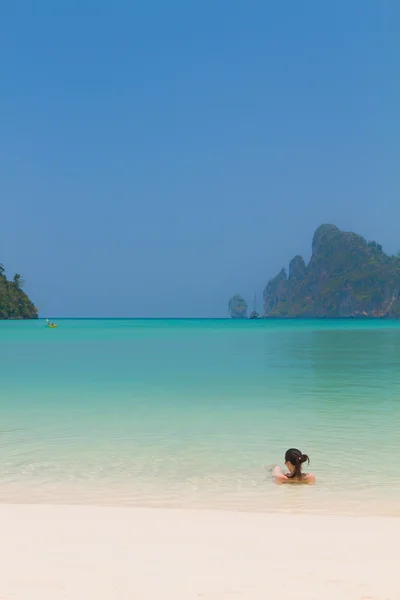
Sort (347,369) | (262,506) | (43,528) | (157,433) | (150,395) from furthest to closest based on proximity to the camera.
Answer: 1. (347,369)
2. (150,395)
3. (157,433)
4. (262,506)
5. (43,528)

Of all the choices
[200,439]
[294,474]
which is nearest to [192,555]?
[294,474]

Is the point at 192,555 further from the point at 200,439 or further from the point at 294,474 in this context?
the point at 200,439

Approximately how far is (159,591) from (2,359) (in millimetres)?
38425

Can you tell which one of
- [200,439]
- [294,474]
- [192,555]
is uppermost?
[192,555]

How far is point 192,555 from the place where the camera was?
223 inches

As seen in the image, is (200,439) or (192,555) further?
(200,439)

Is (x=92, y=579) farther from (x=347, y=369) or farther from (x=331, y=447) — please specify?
(x=347, y=369)

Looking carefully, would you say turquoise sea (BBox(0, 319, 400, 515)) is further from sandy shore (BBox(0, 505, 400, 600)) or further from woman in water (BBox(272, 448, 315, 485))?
sandy shore (BBox(0, 505, 400, 600))

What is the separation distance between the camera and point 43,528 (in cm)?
654

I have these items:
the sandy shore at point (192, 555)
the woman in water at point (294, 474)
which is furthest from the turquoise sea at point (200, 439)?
the sandy shore at point (192, 555)

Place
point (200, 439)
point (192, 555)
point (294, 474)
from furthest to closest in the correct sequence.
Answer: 1. point (200, 439)
2. point (294, 474)
3. point (192, 555)

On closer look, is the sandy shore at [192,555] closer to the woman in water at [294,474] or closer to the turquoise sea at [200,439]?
the turquoise sea at [200,439]

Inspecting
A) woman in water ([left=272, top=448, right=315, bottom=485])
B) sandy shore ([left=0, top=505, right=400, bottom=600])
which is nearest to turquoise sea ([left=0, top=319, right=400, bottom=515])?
woman in water ([left=272, top=448, right=315, bottom=485])

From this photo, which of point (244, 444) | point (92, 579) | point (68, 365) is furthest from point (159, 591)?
point (68, 365)
